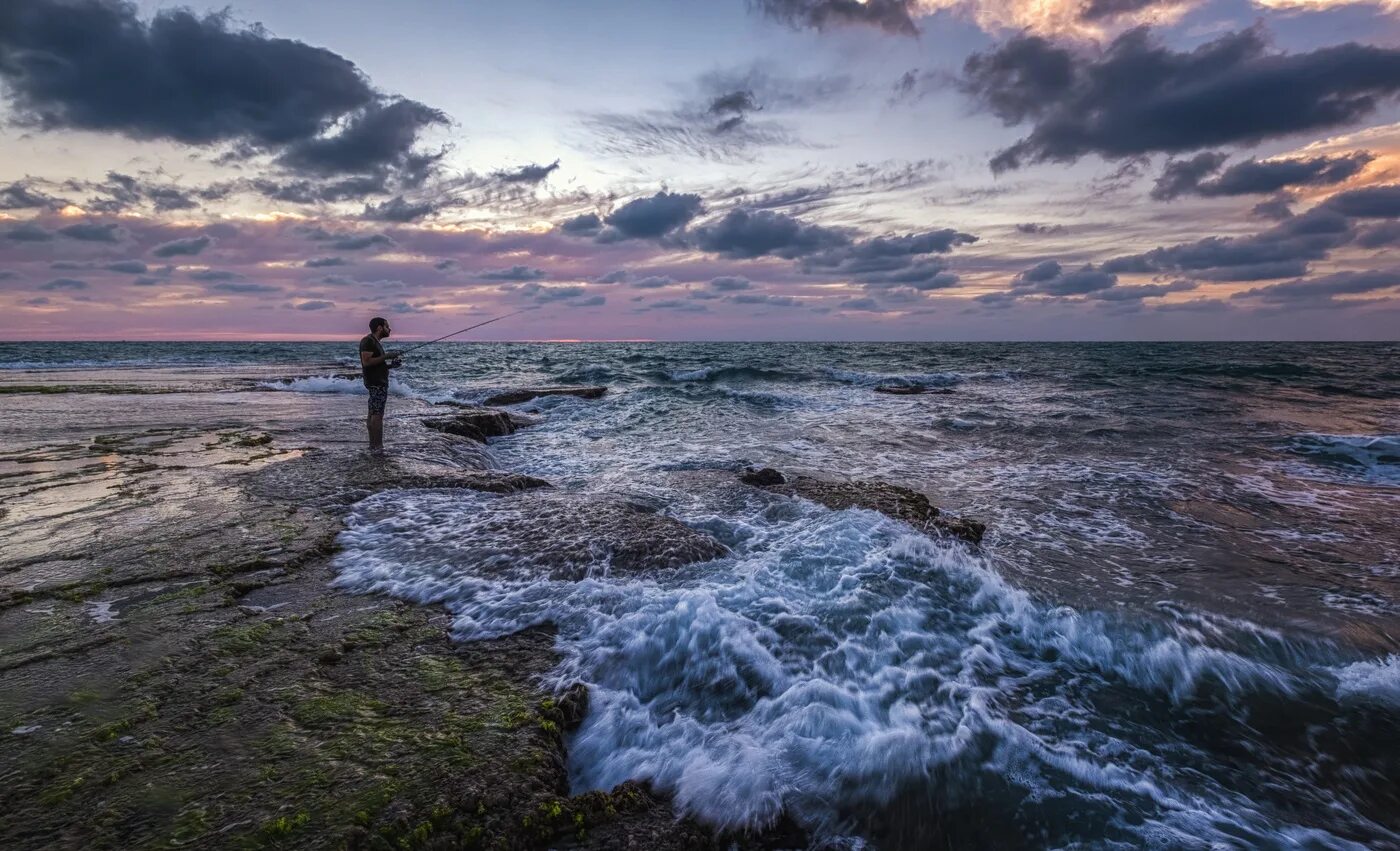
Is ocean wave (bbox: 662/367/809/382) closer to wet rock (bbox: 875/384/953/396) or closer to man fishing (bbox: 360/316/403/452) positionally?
wet rock (bbox: 875/384/953/396)

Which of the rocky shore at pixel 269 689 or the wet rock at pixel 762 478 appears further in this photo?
the wet rock at pixel 762 478

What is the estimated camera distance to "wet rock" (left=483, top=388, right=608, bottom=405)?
71.5ft

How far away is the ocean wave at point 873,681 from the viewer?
9.83 ft

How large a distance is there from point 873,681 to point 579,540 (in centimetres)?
308

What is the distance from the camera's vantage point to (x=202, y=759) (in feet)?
8.71

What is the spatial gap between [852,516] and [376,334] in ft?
28.4

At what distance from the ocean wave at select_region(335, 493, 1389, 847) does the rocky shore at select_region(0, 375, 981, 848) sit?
27 cm

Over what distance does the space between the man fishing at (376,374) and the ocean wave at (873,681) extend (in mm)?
4655

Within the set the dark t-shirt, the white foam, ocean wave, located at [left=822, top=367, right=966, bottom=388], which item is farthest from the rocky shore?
ocean wave, located at [left=822, top=367, right=966, bottom=388]

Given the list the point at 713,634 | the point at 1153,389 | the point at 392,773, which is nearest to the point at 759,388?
the point at 1153,389

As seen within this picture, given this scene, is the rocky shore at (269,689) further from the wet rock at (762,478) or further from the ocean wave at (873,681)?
the wet rock at (762,478)

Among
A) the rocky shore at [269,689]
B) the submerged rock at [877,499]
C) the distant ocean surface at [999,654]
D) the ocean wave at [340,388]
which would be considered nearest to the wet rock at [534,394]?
the ocean wave at [340,388]

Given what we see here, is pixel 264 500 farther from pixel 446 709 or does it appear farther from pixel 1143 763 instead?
pixel 1143 763

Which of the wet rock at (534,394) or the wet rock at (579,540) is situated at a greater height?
the wet rock at (534,394)
